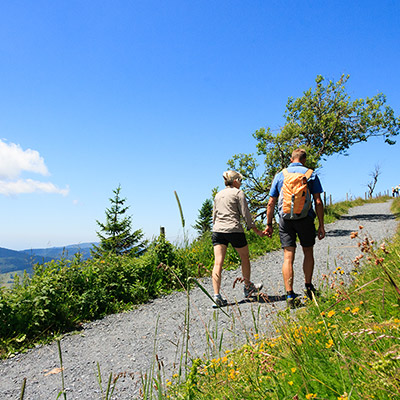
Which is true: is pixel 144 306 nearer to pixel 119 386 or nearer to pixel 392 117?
pixel 119 386

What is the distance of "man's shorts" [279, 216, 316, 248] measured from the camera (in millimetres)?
4695

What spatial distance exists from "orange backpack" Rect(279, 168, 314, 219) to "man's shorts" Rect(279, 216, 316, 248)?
0.11 metres

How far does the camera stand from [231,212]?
5.46 m

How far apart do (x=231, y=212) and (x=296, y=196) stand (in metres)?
1.24

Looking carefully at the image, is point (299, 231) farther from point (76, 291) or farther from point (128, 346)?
point (76, 291)

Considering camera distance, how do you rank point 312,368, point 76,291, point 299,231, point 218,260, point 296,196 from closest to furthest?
point 312,368, point 296,196, point 299,231, point 218,260, point 76,291

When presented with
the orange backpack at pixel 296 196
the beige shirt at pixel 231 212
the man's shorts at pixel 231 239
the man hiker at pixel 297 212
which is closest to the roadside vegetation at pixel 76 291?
the man's shorts at pixel 231 239

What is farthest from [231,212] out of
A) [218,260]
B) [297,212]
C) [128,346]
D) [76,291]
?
[76,291]

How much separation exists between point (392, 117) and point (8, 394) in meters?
23.4

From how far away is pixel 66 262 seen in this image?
689 cm

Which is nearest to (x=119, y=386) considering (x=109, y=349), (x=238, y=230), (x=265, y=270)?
(x=109, y=349)

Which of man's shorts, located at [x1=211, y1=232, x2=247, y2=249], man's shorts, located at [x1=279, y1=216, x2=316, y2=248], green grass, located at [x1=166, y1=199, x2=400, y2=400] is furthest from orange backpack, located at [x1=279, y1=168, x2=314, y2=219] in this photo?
green grass, located at [x1=166, y1=199, x2=400, y2=400]

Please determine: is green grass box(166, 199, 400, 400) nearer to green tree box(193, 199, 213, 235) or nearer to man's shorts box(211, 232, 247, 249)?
man's shorts box(211, 232, 247, 249)

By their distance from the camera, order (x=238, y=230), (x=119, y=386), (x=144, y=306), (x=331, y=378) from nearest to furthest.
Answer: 1. (x=331, y=378)
2. (x=119, y=386)
3. (x=238, y=230)
4. (x=144, y=306)
